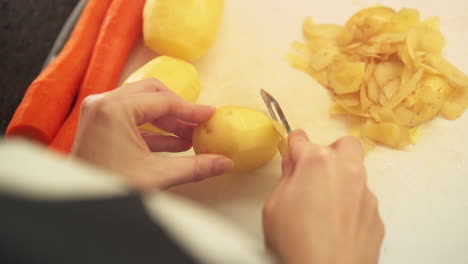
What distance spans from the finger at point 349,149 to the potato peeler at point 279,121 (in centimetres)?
14

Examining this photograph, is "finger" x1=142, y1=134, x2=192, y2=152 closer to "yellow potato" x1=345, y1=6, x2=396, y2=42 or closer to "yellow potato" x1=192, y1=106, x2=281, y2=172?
"yellow potato" x1=192, y1=106, x2=281, y2=172

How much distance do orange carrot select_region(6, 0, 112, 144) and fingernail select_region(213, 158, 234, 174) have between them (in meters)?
0.43

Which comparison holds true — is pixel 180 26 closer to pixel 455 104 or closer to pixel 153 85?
pixel 153 85

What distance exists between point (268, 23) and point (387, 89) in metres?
0.35

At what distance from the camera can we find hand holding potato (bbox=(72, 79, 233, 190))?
60cm

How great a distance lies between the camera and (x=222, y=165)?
70 centimetres

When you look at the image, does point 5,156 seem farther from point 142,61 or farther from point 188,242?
point 142,61

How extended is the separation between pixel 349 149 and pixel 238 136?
211mm

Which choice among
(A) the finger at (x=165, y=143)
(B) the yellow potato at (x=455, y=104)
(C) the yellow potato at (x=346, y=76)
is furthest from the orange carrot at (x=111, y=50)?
(B) the yellow potato at (x=455, y=104)

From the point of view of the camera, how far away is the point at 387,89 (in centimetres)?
87

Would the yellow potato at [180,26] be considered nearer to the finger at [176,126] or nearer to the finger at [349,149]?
the finger at [176,126]

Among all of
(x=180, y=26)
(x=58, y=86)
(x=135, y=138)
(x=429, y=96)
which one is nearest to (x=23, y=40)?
(x=58, y=86)

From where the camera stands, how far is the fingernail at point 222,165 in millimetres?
694

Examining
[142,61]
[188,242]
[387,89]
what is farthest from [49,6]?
[188,242]
